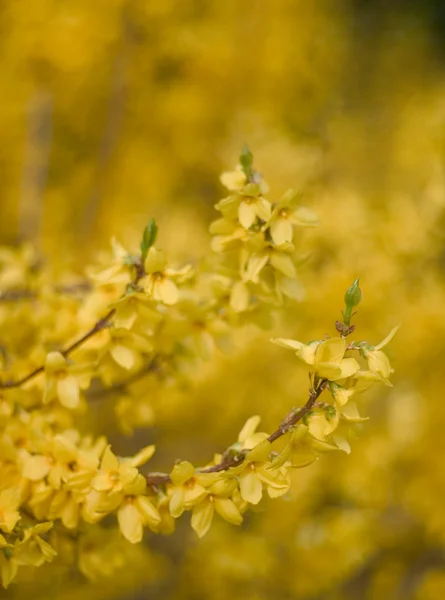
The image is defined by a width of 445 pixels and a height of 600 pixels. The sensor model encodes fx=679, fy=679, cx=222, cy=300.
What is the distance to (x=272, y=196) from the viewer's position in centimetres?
247

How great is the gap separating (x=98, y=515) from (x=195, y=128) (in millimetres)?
2809

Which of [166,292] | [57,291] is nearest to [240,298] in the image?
[166,292]

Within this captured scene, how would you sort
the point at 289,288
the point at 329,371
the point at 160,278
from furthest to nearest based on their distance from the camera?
the point at 289,288, the point at 160,278, the point at 329,371

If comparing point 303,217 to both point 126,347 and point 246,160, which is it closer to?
point 246,160

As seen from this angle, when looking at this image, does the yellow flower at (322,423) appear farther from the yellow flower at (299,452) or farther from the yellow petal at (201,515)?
the yellow petal at (201,515)

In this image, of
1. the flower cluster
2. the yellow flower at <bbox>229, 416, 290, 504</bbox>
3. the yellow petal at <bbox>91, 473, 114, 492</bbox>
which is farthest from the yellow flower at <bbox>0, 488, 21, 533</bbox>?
the yellow flower at <bbox>229, 416, 290, 504</bbox>

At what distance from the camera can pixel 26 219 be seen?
3146mm

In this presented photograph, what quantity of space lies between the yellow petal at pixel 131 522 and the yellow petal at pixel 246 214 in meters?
0.51

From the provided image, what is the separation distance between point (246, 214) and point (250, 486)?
0.46 metres

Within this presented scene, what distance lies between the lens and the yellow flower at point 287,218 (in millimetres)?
1186

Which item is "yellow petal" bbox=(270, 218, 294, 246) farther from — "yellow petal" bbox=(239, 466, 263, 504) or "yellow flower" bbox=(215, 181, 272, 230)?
"yellow petal" bbox=(239, 466, 263, 504)

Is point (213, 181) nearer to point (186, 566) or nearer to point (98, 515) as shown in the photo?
point (186, 566)

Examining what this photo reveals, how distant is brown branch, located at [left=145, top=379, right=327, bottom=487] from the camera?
99cm

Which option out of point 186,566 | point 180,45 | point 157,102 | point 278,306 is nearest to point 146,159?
point 157,102
